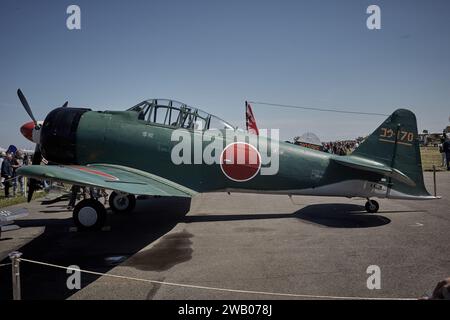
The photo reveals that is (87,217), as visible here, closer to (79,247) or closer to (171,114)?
(79,247)

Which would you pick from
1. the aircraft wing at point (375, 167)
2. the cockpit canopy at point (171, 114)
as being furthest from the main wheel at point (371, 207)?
the cockpit canopy at point (171, 114)

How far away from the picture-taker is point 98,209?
22.3ft

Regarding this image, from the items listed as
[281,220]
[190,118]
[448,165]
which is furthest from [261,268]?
[448,165]

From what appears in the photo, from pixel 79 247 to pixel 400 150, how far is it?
315 inches

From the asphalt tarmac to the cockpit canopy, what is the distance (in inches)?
99.6

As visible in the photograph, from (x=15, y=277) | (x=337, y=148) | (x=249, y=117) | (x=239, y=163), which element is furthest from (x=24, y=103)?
(x=337, y=148)

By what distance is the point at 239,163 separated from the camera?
812cm

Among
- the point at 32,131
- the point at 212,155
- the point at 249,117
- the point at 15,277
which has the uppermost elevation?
the point at 249,117

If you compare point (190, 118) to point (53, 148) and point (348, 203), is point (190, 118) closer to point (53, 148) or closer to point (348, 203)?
point (53, 148)

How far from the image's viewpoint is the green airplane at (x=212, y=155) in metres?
7.93

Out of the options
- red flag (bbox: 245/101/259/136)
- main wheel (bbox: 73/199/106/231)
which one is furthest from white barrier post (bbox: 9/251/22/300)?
red flag (bbox: 245/101/259/136)

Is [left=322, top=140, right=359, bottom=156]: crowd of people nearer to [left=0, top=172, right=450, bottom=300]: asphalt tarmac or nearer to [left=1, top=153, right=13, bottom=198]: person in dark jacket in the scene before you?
[left=0, top=172, right=450, bottom=300]: asphalt tarmac

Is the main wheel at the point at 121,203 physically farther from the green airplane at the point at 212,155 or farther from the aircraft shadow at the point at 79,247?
the green airplane at the point at 212,155

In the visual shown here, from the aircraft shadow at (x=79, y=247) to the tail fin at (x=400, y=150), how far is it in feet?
18.6
